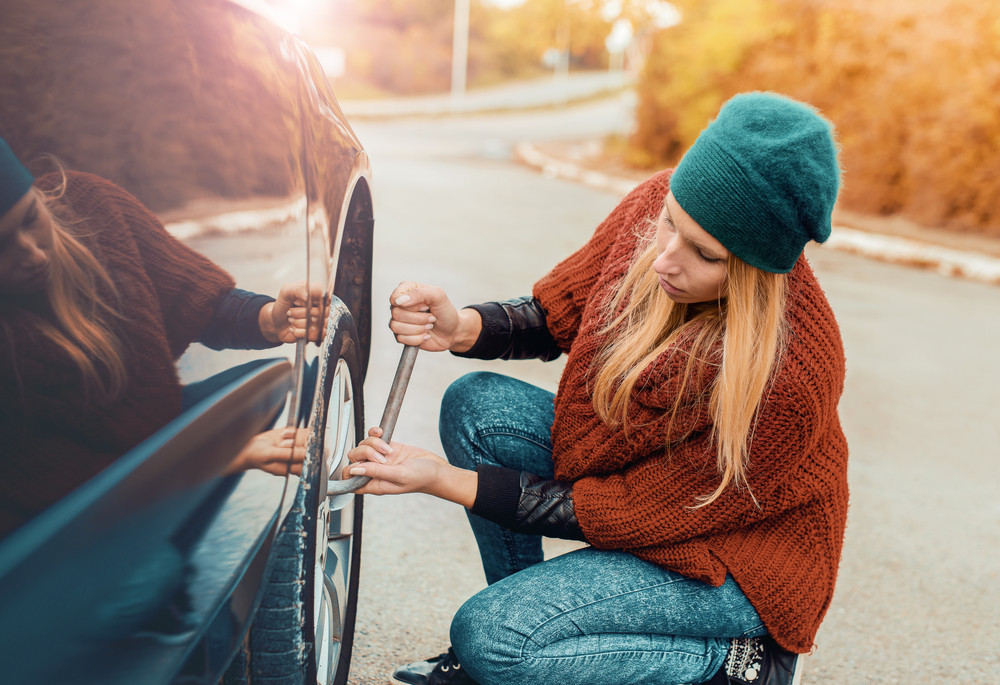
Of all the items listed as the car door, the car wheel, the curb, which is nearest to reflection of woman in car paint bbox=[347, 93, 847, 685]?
the car wheel

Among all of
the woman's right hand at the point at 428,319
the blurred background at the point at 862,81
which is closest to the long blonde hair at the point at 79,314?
the woman's right hand at the point at 428,319

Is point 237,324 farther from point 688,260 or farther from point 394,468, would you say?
point 688,260

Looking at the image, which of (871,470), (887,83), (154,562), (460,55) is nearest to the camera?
(154,562)

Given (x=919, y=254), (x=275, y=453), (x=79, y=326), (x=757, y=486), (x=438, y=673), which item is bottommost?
(x=919, y=254)

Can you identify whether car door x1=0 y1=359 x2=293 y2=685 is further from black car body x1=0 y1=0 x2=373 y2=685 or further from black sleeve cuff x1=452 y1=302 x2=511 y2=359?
black sleeve cuff x1=452 y1=302 x2=511 y2=359

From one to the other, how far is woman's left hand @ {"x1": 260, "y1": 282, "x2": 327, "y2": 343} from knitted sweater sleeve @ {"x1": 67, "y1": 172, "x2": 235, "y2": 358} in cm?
14

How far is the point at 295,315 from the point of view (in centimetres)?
127

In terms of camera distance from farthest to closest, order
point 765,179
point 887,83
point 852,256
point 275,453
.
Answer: point 887,83, point 852,256, point 765,179, point 275,453

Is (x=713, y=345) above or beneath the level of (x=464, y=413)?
above

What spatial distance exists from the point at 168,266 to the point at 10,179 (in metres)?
0.18

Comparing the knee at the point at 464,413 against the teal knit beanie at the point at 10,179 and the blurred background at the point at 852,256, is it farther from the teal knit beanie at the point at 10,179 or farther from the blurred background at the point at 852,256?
the teal knit beanie at the point at 10,179

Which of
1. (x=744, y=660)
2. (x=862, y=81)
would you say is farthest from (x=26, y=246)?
(x=862, y=81)

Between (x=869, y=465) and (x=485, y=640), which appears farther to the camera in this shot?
(x=869, y=465)

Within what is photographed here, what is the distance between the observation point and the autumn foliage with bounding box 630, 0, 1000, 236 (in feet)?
29.1
